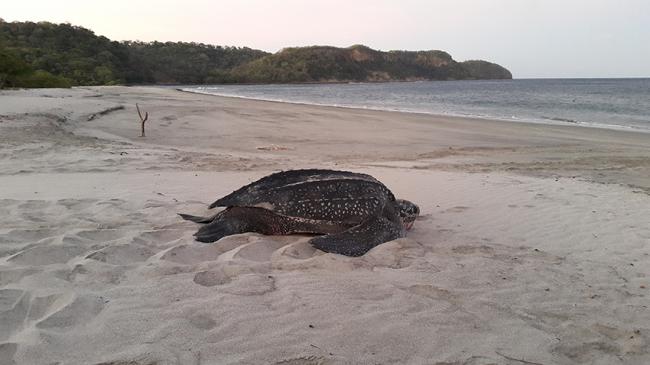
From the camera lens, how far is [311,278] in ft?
9.48

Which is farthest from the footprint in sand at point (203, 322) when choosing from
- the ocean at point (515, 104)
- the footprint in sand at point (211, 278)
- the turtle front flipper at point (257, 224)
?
the ocean at point (515, 104)

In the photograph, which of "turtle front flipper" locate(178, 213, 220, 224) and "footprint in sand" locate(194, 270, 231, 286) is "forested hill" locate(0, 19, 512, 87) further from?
"footprint in sand" locate(194, 270, 231, 286)

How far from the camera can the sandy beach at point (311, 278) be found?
83.0 inches

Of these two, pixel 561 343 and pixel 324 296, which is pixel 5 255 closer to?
pixel 324 296

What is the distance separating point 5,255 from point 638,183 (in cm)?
805

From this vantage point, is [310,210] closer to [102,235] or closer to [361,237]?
[361,237]

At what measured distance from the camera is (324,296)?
2635mm

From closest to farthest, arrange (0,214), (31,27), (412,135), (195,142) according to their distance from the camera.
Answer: (0,214)
(195,142)
(412,135)
(31,27)

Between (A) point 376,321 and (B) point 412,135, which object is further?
(B) point 412,135

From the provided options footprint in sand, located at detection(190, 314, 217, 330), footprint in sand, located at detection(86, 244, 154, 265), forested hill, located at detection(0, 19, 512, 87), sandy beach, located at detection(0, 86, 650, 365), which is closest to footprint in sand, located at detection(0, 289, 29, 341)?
sandy beach, located at detection(0, 86, 650, 365)

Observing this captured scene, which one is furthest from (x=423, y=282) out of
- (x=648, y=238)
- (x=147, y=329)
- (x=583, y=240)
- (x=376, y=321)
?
(x=648, y=238)

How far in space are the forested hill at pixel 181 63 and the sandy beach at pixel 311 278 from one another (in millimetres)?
24318

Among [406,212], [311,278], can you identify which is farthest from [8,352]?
[406,212]

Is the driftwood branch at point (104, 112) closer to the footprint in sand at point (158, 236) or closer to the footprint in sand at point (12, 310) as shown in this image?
the footprint in sand at point (158, 236)
